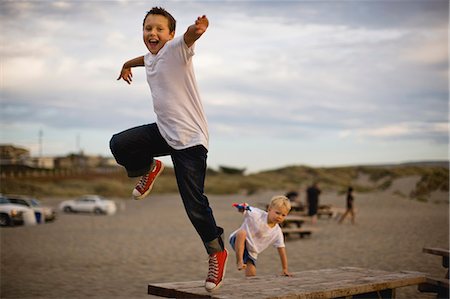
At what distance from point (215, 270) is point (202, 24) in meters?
2.23

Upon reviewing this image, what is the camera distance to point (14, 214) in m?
27.1

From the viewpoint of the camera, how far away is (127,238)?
21484mm

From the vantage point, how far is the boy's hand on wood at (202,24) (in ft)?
15.4

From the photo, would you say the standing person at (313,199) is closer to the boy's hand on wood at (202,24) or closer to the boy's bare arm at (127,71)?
the boy's bare arm at (127,71)

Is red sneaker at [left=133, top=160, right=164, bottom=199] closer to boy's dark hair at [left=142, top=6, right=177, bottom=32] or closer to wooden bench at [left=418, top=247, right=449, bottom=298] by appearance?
boy's dark hair at [left=142, top=6, right=177, bottom=32]

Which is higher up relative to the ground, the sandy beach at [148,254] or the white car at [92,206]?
the white car at [92,206]

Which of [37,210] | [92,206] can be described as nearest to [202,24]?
[37,210]

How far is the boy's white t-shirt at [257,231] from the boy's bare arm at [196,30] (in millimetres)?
2866

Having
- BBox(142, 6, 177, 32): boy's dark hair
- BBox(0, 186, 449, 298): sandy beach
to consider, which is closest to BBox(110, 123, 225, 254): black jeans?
BBox(142, 6, 177, 32): boy's dark hair

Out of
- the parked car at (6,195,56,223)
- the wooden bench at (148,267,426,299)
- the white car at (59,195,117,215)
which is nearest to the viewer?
the wooden bench at (148,267,426,299)

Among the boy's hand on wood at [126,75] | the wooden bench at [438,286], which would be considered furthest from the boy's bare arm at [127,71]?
the wooden bench at [438,286]

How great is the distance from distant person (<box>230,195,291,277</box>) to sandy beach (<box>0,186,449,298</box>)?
143 inches

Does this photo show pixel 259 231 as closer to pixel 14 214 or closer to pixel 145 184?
pixel 145 184

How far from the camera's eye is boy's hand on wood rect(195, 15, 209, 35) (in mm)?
4703
